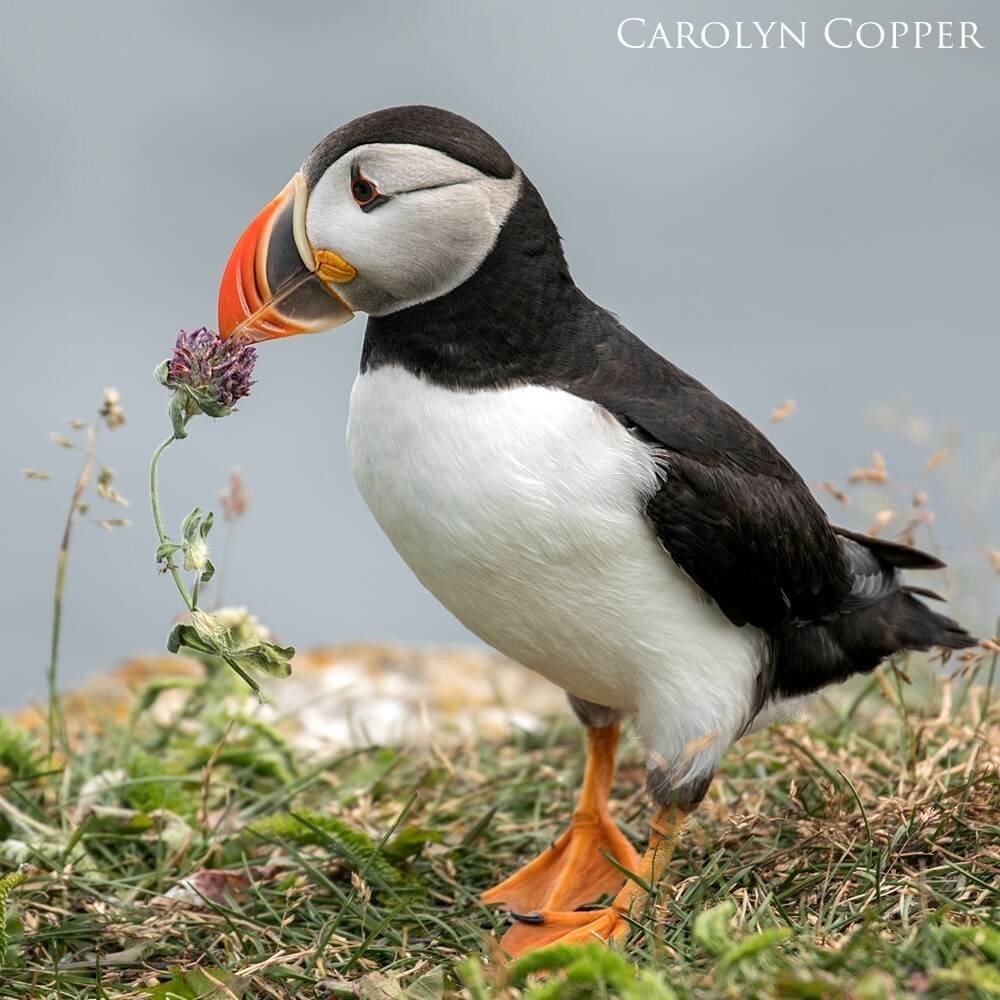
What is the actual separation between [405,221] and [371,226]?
80 mm

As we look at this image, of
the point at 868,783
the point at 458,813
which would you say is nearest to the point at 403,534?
the point at 458,813

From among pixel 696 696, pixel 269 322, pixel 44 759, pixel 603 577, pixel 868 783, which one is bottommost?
pixel 44 759

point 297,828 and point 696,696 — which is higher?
point 696,696

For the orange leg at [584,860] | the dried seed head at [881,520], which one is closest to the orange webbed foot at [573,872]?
the orange leg at [584,860]

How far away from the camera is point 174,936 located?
3902mm

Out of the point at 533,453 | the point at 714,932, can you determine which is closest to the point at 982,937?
the point at 714,932

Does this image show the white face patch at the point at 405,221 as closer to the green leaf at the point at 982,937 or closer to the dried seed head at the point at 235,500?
the dried seed head at the point at 235,500

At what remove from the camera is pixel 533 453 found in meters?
3.53

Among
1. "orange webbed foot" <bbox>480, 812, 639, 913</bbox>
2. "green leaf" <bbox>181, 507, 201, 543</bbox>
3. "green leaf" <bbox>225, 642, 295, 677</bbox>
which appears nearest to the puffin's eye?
"green leaf" <bbox>181, 507, 201, 543</bbox>

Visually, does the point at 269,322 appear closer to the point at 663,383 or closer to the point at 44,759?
the point at 663,383

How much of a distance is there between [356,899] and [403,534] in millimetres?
1033

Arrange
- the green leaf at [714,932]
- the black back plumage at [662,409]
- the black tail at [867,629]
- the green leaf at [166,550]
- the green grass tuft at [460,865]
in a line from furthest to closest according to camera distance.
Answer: the black tail at [867,629]
the black back plumage at [662,409]
the green leaf at [166,550]
the green grass tuft at [460,865]
the green leaf at [714,932]

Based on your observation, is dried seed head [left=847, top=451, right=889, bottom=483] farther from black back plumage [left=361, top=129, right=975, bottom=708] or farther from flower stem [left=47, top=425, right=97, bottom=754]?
flower stem [left=47, top=425, right=97, bottom=754]

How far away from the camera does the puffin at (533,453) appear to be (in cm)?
355
